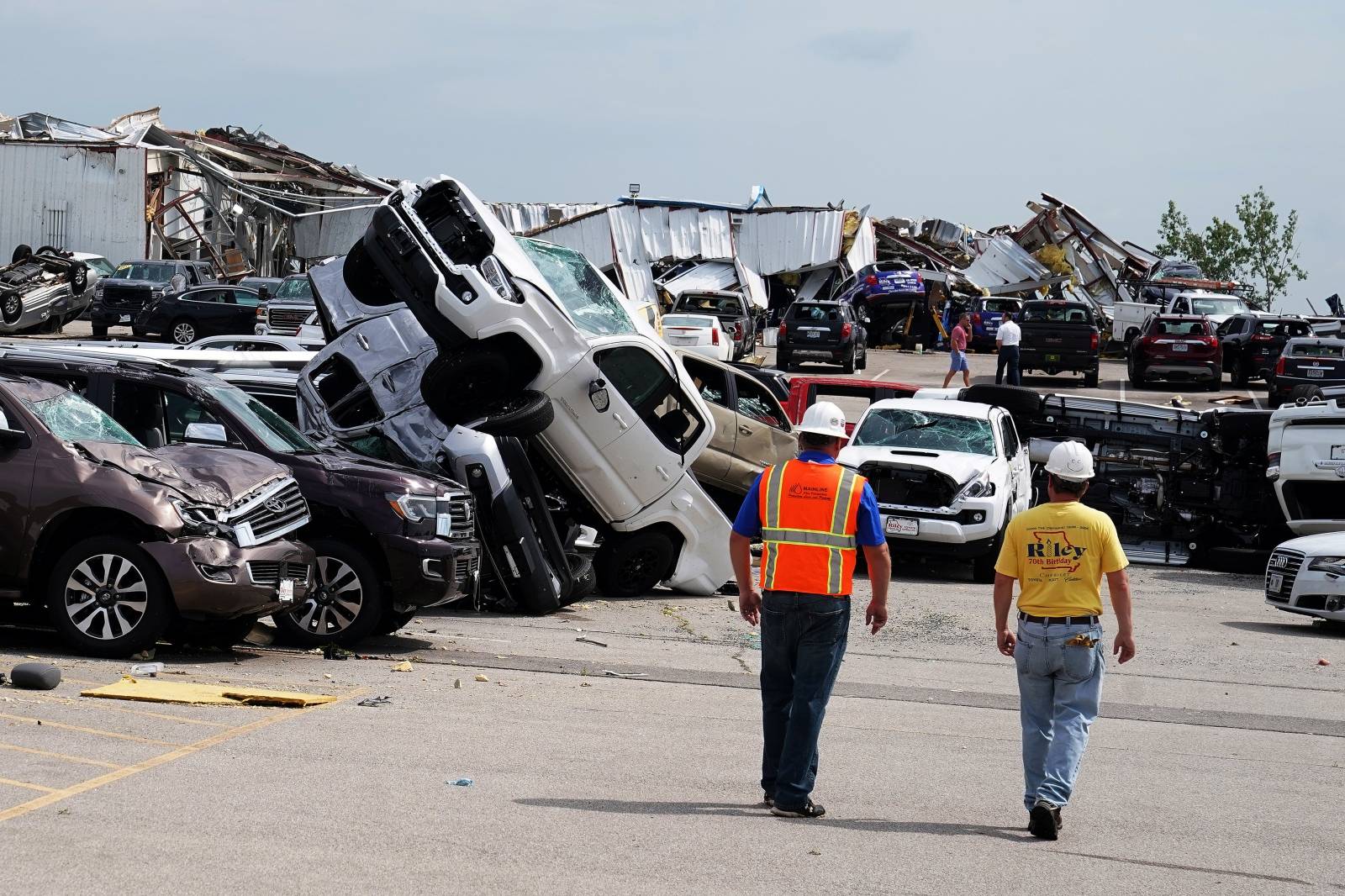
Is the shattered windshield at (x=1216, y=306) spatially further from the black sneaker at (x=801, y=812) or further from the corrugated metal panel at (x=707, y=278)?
the black sneaker at (x=801, y=812)

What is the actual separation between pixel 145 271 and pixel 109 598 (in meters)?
30.8

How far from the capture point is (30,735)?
7.20 m

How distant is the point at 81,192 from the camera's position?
44.0m

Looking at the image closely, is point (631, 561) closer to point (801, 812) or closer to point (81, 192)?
point (801, 812)

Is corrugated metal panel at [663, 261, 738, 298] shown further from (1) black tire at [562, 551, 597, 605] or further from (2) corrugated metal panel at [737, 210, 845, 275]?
(1) black tire at [562, 551, 597, 605]

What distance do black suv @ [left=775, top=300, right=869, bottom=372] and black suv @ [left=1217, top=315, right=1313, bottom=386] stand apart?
8030mm

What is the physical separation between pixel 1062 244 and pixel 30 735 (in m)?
46.3

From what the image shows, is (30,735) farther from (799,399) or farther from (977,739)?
(799,399)

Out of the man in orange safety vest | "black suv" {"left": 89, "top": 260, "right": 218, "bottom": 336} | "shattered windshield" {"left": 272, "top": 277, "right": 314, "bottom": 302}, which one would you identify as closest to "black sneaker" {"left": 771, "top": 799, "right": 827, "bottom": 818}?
the man in orange safety vest

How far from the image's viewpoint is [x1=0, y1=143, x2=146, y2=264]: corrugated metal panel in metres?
43.7

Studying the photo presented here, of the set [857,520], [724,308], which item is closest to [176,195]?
[724,308]

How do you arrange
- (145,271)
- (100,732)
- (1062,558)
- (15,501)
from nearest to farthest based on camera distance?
(1062,558) → (100,732) → (15,501) → (145,271)

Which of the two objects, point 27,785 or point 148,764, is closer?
point 27,785

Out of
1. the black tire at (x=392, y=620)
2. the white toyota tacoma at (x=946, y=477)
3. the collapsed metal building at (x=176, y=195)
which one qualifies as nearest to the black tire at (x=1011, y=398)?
A: the white toyota tacoma at (x=946, y=477)
